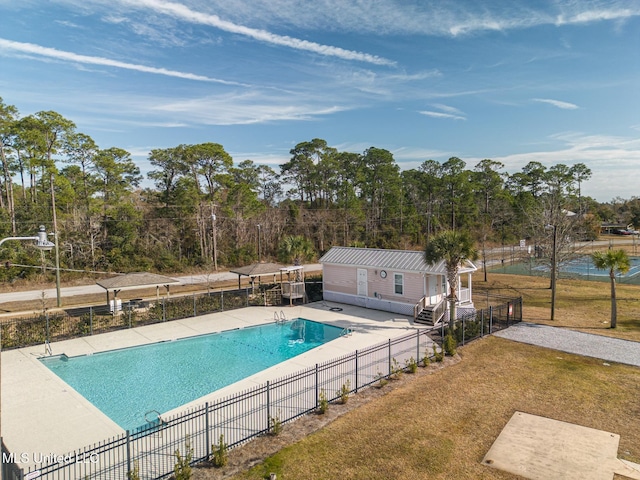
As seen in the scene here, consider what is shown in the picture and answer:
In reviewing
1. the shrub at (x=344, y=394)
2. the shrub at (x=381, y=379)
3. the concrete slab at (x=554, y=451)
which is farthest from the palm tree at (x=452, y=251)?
the shrub at (x=344, y=394)

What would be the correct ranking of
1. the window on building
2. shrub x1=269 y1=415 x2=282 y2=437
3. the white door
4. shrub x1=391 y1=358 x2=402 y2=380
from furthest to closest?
the white door
the window on building
shrub x1=391 y1=358 x2=402 y2=380
shrub x1=269 y1=415 x2=282 y2=437

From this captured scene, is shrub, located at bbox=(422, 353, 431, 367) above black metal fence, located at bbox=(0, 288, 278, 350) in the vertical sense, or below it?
below

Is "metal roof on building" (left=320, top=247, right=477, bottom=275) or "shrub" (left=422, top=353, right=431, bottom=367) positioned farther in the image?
"metal roof on building" (left=320, top=247, right=477, bottom=275)

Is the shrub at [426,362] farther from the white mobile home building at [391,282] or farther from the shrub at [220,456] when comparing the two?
the shrub at [220,456]

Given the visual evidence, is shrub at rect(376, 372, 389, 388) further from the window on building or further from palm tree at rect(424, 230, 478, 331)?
the window on building

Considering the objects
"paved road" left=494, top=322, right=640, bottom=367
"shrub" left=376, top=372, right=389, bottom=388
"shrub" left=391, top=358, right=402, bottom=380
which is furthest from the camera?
"paved road" left=494, top=322, right=640, bottom=367

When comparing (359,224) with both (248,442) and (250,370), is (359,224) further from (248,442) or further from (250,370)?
(248,442)

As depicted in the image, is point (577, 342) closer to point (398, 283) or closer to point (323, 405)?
point (398, 283)

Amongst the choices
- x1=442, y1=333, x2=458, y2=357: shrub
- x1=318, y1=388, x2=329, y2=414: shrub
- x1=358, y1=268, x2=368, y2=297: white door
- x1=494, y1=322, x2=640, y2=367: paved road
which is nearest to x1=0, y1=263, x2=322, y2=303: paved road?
x1=358, y1=268, x2=368, y2=297: white door
